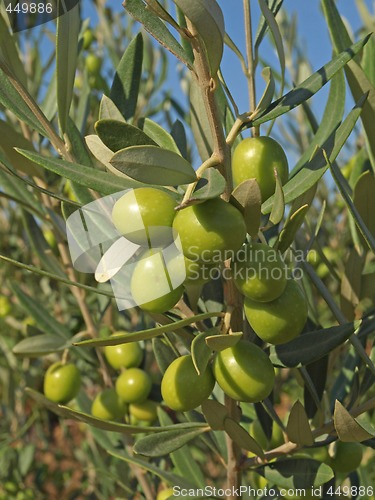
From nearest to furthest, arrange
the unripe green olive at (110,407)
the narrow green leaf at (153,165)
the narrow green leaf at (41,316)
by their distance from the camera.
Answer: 1. the narrow green leaf at (153,165)
2. the unripe green olive at (110,407)
3. the narrow green leaf at (41,316)

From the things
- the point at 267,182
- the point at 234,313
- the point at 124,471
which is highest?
the point at 267,182

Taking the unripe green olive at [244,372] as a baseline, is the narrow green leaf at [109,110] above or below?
above

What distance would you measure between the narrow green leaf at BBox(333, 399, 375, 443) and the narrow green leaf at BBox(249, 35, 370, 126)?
0.36 m

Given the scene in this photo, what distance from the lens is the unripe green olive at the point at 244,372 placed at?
66cm

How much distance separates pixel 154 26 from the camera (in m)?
0.60

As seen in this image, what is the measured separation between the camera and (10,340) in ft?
7.06

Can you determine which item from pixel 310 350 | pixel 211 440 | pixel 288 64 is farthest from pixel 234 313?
pixel 288 64

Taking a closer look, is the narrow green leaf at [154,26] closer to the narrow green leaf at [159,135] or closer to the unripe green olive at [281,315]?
the narrow green leaf at [159,135]

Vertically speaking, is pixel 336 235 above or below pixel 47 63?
below

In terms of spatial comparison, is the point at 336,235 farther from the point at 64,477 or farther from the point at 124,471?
the point at 64,477

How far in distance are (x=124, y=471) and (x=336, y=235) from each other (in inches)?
45.7

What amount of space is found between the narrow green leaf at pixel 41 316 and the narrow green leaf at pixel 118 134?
0.92m

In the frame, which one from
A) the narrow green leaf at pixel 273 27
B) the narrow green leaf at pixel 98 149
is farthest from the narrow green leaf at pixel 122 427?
the narrow green leaf at pixel 273 27

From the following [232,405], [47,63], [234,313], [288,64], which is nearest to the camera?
[234,313]
